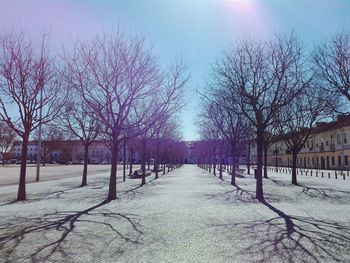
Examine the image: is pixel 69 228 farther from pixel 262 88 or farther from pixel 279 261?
pixel 262 88

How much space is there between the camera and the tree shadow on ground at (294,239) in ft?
22.7

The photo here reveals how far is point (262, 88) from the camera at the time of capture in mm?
18938

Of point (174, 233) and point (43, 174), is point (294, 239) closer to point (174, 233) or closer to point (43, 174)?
point (174, 233)

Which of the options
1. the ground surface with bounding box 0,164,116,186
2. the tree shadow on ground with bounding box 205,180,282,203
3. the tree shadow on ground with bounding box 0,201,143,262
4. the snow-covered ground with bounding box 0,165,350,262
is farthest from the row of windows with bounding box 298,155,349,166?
the tree shadow on ground with bounding box 0,201,143,262

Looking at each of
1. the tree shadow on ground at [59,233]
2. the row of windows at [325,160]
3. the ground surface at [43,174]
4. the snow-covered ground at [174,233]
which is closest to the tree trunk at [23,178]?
the snow-covered ground at [174,233]

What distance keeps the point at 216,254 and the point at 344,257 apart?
2131 millimetres

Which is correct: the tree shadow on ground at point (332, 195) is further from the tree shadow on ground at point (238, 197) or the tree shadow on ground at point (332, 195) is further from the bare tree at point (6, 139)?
the bare tree at point (6, 139)

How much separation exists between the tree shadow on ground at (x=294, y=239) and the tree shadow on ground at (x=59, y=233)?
2.40 metres

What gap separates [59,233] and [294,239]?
5000mm

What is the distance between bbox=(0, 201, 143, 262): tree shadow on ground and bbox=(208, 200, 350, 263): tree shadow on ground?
240cm

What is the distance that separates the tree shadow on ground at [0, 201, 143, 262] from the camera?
7.25m

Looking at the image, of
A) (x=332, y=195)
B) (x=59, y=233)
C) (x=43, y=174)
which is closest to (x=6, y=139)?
(x=43, y=174)

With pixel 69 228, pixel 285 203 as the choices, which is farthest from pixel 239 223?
pixel 285 203

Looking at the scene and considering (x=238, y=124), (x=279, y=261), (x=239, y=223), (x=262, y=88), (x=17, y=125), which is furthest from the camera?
(x=238, y=124)
